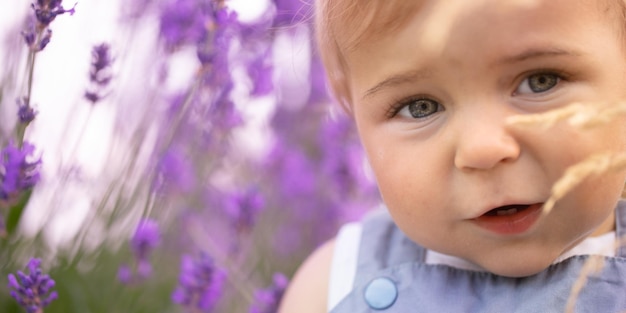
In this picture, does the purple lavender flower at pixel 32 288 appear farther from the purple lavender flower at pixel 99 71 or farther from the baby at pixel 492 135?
the baby at pixel 492 135

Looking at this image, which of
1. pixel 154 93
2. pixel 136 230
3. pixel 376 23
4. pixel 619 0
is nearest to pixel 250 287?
pixel 136 230

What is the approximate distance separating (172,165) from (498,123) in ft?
2.92

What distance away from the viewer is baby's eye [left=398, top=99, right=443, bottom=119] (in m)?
1.13

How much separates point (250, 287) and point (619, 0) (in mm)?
983

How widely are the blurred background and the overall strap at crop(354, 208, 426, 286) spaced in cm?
25

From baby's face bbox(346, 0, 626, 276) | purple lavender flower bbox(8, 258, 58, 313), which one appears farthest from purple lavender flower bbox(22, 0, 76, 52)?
baby's face bbox(346, 0, 626, 276)

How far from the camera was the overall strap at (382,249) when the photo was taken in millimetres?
1351

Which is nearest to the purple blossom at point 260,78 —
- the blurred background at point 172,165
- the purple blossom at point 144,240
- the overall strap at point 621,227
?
the blurred background at point 172,165

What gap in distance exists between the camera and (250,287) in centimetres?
180

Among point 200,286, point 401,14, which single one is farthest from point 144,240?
point 401,14

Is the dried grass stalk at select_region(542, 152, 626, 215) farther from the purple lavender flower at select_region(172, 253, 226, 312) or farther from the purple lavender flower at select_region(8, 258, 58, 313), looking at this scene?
the purple lavender flower at select_region(172, 253, 226, 312)

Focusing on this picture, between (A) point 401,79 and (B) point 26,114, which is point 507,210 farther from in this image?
(B) point 26,114

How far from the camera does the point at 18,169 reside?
4.19ft

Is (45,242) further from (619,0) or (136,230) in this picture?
(619,0)
